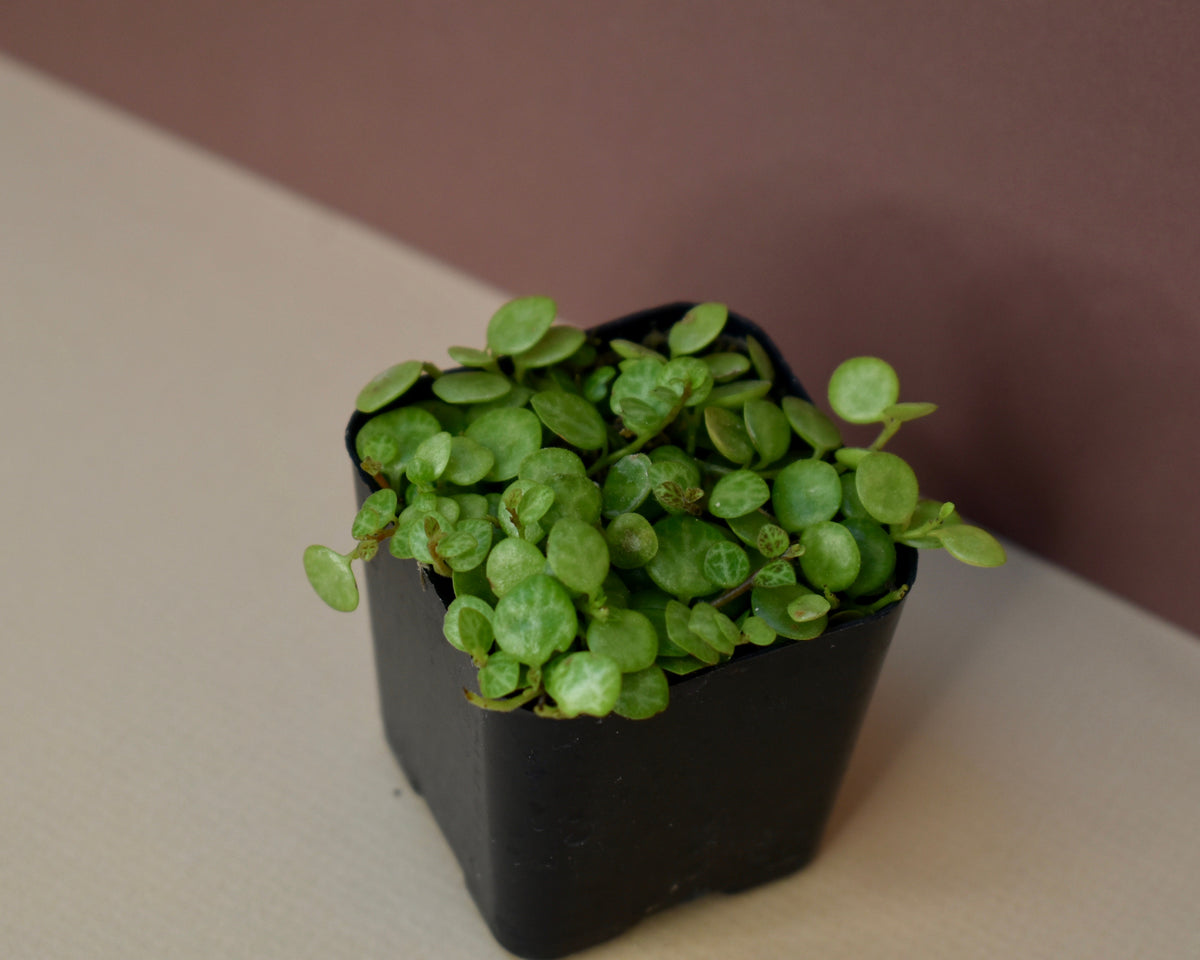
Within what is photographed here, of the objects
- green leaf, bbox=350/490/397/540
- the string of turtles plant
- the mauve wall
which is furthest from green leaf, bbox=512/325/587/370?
the mauve wall

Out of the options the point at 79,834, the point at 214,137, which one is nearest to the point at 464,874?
the point at 79,834

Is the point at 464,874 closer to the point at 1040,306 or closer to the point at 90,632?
the point at 90,632

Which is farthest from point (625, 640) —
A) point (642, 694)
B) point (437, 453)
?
point (437, 453)

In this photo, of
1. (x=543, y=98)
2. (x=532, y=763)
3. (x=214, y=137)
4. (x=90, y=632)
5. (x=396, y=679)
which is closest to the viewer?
(x=532, y=763)

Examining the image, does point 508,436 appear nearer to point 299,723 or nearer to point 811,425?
point 811,425

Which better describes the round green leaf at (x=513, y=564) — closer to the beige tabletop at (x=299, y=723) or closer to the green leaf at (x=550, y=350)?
the green leaf at (x=550, y=350)

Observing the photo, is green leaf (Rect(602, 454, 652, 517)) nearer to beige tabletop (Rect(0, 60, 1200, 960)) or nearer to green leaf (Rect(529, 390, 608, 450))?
green leaf (Rect(529, 390, 608, 450))
